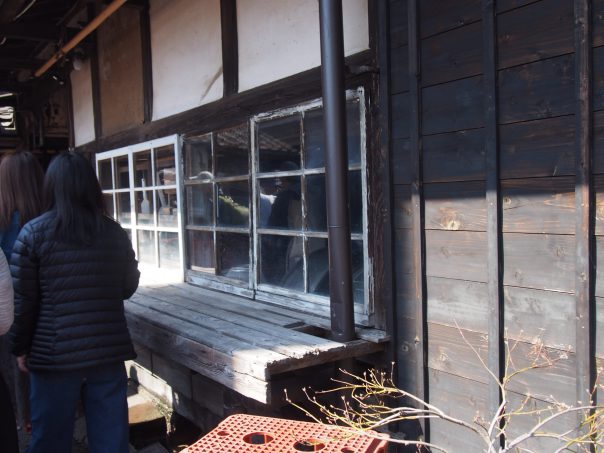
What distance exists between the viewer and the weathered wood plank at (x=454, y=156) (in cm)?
222

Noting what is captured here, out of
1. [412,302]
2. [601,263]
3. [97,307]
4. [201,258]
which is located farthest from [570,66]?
[201,258]

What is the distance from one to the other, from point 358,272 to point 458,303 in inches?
25.5

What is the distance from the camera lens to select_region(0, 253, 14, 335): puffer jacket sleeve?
200cm

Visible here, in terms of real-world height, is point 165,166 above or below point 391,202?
above

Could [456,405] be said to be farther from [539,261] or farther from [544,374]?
[539,261]

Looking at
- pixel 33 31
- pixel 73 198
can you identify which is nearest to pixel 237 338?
pixel 73 198

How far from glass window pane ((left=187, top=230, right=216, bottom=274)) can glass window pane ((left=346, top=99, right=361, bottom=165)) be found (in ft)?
5.66

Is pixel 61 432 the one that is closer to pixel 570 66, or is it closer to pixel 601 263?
pixel 601 263

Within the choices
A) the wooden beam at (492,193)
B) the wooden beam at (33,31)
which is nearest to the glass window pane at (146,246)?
the wooden beam at (33,31)

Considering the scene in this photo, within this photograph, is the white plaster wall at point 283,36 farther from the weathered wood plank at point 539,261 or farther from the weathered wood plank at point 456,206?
the weathered wood plank at point 539,261

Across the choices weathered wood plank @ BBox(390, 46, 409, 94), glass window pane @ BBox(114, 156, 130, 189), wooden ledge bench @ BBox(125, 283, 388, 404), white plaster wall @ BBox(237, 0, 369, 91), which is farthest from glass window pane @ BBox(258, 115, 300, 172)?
glass window pane @ BBox(114, 156, 130, 189)

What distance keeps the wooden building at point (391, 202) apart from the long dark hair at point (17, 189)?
1.02 m

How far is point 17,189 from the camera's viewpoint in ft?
8.57

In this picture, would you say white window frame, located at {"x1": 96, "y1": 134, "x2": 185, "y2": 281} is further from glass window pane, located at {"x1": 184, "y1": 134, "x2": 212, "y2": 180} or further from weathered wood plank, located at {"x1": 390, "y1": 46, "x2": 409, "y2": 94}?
weathered wood plank, located at {"x1": 390, "y1": 46, "x2": 409, "y2": 94}
